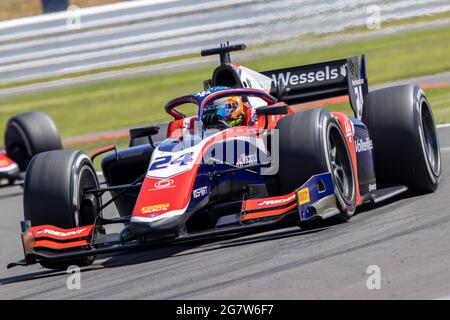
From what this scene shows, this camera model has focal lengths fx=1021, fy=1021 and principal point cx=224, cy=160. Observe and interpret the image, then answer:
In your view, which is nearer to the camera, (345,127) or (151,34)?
(345,127)

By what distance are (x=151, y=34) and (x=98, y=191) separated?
1216cm

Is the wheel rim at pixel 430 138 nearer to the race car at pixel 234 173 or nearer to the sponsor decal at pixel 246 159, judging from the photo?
the race car at pixel 234 173

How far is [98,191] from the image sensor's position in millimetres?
8203

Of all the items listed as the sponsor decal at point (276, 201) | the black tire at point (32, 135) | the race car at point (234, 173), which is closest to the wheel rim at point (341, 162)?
the race car at point (234, 173)

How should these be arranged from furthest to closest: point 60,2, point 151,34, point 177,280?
point 60,2
point 151,34
point 177,280

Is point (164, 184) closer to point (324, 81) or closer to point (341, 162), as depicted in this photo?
point (341, 162)

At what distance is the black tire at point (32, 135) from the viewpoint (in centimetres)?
1379

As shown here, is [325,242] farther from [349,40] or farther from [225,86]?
[349,40]

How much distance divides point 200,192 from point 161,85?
38.9 feet

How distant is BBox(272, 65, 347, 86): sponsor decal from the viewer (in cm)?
978

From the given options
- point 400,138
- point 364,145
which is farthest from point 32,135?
point 400,138

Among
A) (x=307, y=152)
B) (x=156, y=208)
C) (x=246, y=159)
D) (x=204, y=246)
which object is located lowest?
(x=204, y=246)

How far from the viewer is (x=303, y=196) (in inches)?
294

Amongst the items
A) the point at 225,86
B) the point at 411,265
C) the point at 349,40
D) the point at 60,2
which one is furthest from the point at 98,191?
the point at 60,2
